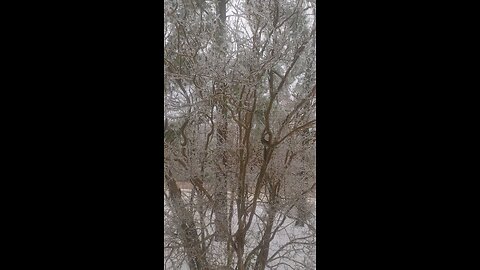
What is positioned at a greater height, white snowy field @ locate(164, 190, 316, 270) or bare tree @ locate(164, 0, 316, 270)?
bare tree @ locate(164, 0, 316, 270)

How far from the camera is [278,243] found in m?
1.83

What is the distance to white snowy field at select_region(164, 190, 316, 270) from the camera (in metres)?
1.81

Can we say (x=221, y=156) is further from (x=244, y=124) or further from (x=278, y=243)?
(x=278, y=243)

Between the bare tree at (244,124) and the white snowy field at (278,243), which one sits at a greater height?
the bare tree at (244,124)

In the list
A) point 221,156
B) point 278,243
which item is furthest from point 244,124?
point 278,243

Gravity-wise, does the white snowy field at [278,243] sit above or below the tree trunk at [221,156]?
below

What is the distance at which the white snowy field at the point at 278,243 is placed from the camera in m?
1.81

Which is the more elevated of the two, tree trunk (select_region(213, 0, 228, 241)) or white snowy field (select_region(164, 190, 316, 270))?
tree trunk (select_region(213, 0, 228, 241))

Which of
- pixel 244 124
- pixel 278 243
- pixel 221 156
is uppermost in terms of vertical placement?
pixel 244 124
